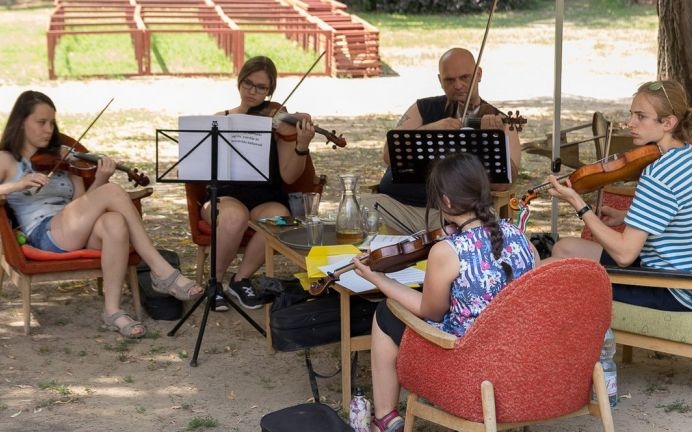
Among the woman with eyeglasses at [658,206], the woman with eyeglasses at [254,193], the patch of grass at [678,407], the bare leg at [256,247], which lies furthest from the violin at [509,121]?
the patch of grass at [678,407]

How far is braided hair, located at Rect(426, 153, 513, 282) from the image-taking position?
12.2 feet

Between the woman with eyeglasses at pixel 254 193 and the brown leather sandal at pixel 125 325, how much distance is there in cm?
49

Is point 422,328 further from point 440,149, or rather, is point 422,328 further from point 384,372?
point 440,149

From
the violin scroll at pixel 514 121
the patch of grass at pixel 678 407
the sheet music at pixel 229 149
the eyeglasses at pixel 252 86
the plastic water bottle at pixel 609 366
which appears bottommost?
the patch of grass at pixel 678 407

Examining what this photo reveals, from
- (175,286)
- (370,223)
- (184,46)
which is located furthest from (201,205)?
(184,46)

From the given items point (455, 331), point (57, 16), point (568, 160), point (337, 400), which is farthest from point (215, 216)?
point (57, 16)

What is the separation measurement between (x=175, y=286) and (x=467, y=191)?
2.33 metres

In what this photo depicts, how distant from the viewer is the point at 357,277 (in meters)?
4.52

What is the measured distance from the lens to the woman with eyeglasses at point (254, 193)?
585 cm

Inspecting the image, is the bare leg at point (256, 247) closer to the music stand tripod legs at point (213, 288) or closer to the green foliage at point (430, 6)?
the music stand tripod legs at point (213, 288)

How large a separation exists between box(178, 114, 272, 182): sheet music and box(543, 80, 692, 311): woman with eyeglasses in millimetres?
1555

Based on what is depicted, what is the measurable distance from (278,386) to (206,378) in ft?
1.15

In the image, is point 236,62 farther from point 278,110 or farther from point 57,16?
point 278,110

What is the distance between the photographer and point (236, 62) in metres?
15.8
